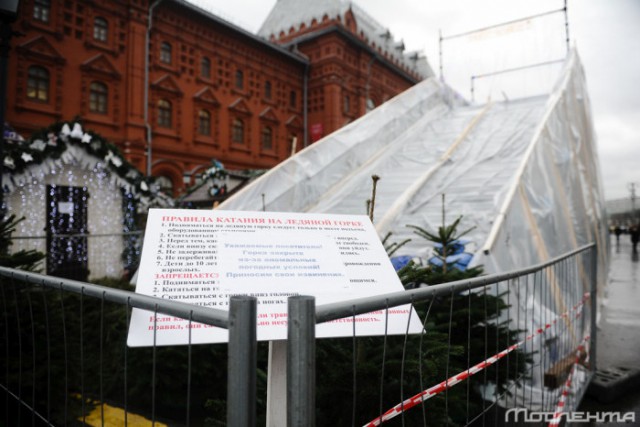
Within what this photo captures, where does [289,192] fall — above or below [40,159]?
below

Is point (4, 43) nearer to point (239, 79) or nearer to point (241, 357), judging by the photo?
point (241, 357)

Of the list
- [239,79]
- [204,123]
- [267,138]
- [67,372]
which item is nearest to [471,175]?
[67,372]

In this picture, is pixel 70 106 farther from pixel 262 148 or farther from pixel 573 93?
pixel 573 93

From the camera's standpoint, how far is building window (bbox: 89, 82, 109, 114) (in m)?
17.2

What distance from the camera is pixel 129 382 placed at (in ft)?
11.7

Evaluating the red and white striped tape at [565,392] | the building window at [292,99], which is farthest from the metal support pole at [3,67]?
the building window at [292,99]

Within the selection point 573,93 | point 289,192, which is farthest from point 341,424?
point 573,93

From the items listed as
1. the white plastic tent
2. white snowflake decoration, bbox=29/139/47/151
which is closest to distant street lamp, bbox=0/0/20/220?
the white plastic tent

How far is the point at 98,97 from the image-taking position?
17.5 metres

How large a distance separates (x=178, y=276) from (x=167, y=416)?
103 inches

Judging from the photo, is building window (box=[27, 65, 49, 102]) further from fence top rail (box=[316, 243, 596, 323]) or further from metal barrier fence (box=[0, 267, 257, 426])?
fence top rail (box=[316, 243, 596, 323])

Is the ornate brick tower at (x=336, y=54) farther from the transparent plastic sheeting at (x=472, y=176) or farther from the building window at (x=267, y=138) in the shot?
the transparent plastic sheeting at (x=472, y=176)

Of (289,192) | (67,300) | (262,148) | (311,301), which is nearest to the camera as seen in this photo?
(311,301)

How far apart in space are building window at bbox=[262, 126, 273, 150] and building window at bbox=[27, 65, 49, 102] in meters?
11.4
